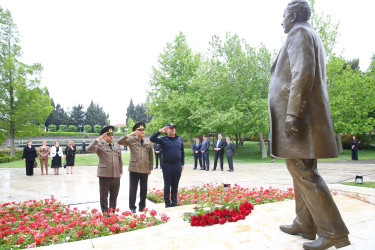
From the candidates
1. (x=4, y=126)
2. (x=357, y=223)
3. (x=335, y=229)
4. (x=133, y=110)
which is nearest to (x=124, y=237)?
(x=335, y=229)

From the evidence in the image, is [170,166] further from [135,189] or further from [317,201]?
[317,201]

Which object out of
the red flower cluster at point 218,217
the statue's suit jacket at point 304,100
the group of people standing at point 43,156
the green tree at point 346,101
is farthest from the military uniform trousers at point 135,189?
the green tree at point 346,101

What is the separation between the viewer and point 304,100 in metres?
2.54

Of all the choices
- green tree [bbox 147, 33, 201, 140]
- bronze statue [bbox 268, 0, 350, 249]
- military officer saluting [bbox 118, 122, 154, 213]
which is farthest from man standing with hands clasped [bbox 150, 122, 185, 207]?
green tree [bbox 147, 33, 201, 140]

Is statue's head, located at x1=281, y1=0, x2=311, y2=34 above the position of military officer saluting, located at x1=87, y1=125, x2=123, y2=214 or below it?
above

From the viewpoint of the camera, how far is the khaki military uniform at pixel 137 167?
6086 mm

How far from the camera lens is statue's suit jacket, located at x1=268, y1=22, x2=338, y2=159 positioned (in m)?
2.54

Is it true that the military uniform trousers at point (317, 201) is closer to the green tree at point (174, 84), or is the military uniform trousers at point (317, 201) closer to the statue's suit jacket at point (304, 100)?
the statue's suit jacket at point (304, 100)

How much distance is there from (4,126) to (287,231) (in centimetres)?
2803

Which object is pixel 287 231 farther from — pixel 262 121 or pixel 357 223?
pixel 262 121

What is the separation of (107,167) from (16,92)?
23.9 m

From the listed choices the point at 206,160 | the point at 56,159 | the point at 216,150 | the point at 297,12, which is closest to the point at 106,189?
the point at 297,12

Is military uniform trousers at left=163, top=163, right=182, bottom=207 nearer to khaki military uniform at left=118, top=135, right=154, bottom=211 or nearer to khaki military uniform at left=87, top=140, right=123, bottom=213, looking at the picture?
khaki military uniform at left=118, top=135, right=154, bottom=211

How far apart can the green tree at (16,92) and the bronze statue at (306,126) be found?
2635cm
